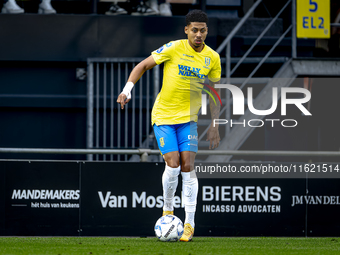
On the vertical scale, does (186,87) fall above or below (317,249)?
above

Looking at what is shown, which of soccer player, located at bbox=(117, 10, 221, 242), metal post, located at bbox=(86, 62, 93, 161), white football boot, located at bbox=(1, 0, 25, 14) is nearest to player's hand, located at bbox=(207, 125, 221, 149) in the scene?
soccer player, located at bbox=(117, 10, 221, 242)

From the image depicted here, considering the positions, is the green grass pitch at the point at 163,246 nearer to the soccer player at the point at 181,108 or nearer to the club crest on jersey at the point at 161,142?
the soccer player at the point at 181,108

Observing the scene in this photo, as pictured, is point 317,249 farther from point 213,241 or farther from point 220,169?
point 220,169

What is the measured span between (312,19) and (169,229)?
5350 mm

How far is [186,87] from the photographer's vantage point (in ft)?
22.7

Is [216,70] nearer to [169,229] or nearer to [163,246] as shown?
[169,229]

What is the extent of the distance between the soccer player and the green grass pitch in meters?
0.47

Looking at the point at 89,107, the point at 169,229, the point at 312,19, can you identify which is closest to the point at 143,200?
the point at 169,229

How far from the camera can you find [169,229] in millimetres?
6727

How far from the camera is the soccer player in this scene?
6.82 meters

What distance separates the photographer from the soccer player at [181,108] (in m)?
6.82

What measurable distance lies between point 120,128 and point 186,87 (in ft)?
15.0

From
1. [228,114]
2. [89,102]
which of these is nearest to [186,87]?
[228,114]

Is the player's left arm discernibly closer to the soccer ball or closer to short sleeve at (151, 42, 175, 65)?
short sleeve at (151, 42, 175, 65)
